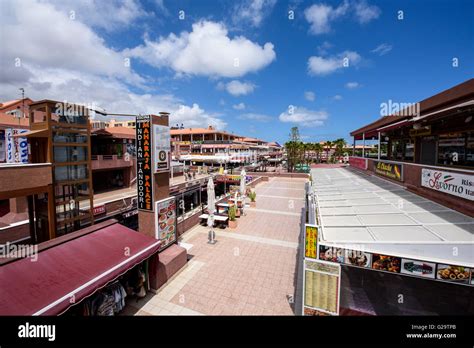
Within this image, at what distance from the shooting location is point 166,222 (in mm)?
8914

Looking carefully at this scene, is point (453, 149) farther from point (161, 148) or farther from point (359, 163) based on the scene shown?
point (161, 148)

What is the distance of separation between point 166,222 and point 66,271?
13.1ft

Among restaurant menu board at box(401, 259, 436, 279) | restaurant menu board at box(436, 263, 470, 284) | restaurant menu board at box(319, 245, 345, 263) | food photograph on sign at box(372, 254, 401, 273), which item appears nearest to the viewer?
restaurant menu board at box(436, 263, 470, 284)

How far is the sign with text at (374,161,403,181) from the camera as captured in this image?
30.6 ft

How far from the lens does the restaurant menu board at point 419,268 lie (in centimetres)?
415

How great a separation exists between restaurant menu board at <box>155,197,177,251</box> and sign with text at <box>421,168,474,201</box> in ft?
31.1

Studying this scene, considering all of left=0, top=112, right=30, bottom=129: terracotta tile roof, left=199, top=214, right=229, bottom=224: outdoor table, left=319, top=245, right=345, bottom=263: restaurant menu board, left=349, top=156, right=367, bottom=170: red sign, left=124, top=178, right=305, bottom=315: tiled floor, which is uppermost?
left=0, top=112, right=30, bottom=129: terracotta tile roof

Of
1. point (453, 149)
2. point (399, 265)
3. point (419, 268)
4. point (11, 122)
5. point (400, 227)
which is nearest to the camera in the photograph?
point (419, 268)

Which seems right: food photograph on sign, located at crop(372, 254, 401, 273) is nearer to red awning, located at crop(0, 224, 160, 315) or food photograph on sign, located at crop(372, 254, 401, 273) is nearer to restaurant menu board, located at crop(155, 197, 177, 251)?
red awning, located at crop(0, 224, 160, 315)

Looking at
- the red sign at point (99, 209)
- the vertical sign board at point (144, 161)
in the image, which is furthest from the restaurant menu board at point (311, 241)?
the red sign at point (99, 209)

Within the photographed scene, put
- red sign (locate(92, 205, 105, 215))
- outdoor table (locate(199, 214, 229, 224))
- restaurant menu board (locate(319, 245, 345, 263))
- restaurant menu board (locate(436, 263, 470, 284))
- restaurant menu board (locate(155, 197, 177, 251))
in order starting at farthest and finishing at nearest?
outdoor table (locate(199, 214, 229, 224))
red sign (locate(92, 205, 105, 215))
restaurant menu board (locate(155, 197, 177, 251))
restaurant menu board (locate(319, 245, 345, 263))
restaurant menu board (locate(436, 263, 470, 284))

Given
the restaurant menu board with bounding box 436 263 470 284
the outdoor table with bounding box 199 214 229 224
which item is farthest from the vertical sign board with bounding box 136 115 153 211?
the restaurant menu board with bounding box 436 263 470 284

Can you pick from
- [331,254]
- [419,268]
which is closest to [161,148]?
[331,254]
